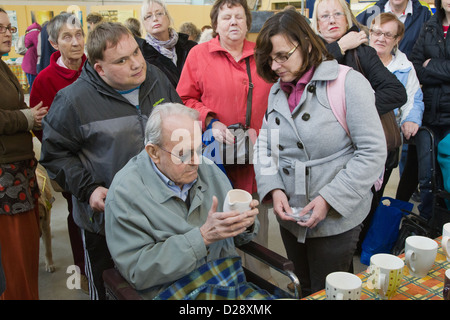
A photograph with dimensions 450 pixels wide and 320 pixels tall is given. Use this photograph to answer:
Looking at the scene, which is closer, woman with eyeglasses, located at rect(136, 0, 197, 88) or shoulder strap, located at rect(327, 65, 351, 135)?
shoulder strap, located at rect(327, 65, 351, 135)

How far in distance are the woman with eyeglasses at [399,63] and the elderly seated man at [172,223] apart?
180 cm

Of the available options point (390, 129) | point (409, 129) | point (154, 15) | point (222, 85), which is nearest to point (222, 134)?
point (222, 85)

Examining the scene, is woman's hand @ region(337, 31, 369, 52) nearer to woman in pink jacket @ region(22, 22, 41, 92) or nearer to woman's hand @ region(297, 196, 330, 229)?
woman's hand @ region(297, 196, 330, 229)

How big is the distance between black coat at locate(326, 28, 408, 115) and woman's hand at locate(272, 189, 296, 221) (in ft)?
2.53

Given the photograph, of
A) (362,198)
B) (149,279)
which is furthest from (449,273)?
(149,279)

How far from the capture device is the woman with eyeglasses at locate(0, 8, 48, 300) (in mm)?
2188

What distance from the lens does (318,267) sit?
72.7 inches

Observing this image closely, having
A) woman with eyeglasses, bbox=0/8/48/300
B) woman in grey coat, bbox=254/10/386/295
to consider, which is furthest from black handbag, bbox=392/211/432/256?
woman with eyeglasses, bbox=0/8/48/300

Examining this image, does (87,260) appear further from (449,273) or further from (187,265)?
→ (449,273)

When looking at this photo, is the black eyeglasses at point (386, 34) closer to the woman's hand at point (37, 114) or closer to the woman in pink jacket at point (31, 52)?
the woman's hand at point (37, 114)

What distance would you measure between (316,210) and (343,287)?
1.80 feet

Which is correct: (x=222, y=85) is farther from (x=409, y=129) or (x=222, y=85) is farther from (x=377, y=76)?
(x=409, y=129)

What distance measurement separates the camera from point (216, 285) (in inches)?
59.0

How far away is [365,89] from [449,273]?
769mm
